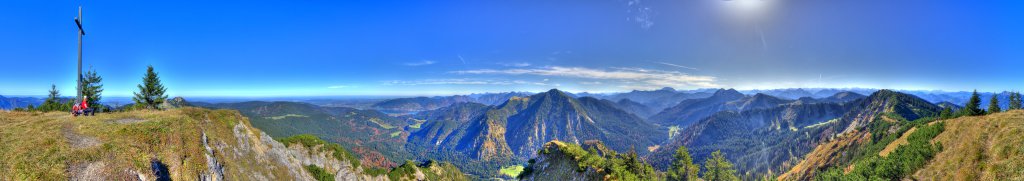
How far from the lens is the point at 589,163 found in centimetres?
8756

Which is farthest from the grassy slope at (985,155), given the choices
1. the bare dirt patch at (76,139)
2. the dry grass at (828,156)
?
the dry grass at (828,156)

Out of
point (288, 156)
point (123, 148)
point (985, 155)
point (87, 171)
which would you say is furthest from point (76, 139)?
point (985, 155)

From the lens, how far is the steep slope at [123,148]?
21.3m

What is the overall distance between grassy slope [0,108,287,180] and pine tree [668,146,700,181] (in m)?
88.8

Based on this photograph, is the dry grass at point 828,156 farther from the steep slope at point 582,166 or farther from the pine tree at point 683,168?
the steep slope at point 582,166

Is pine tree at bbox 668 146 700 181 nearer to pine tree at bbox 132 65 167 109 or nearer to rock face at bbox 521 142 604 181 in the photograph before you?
rock face at bbox 521 142 604 181

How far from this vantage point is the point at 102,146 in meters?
25.1

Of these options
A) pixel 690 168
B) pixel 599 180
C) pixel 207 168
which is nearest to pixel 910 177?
pixel 690 168

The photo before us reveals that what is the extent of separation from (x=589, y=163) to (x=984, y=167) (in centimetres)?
6093

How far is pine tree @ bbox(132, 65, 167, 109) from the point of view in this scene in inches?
2849

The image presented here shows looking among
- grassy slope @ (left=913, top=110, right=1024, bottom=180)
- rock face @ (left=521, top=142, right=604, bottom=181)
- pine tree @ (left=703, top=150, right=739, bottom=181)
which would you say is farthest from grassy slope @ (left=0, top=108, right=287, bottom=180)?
pine tree @ (left=703, top=150, right=739, bottom=181)

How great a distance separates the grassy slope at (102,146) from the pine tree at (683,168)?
88783 millimetres

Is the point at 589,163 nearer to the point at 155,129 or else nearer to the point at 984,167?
the point at 984,167

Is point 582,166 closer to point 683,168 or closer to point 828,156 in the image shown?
point 683,168
